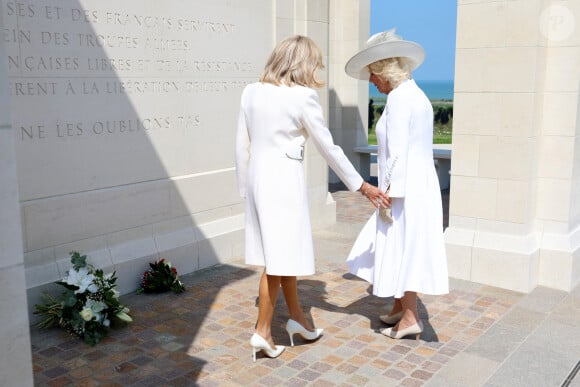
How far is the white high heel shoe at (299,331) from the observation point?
429cm

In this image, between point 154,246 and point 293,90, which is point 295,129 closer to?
point 293,90

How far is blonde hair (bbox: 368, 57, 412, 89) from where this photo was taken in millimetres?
4293

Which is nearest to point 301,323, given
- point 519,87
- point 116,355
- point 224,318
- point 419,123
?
point 224,318

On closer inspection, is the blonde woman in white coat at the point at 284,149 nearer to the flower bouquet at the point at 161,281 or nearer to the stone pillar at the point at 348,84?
the flower bouquet at the point at 161,281

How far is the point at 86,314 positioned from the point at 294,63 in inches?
90.7

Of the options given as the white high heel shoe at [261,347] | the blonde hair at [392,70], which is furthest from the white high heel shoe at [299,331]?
the blonde hair at [392,70]

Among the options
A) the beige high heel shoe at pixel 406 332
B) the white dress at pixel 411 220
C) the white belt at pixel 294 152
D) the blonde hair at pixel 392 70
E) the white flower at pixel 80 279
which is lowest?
the beige high heel shoe at pixel 406 332

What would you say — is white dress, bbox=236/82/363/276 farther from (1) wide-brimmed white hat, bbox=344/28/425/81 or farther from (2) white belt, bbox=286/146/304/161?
(1) wide-brimmed white hat, bbox=344/28/425/81

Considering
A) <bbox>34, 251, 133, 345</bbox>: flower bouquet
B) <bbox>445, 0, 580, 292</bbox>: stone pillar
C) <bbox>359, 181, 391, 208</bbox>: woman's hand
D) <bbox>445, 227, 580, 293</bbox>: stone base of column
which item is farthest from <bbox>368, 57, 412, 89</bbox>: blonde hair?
<bbox>34, 251, 133, 345</bbox>: flower bouquet

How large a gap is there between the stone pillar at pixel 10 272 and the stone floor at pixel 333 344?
1.72 metres

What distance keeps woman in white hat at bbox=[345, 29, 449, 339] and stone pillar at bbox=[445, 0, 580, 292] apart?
1.48 metres

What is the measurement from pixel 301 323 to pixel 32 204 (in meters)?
2.28

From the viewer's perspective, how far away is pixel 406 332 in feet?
14.6

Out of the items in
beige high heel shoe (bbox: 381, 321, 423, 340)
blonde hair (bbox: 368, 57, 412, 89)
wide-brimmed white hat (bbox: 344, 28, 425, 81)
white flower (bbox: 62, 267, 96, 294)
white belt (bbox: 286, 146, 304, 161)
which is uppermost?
wide-brimmed white hat (bbox: 344, 28, 425, 81)
